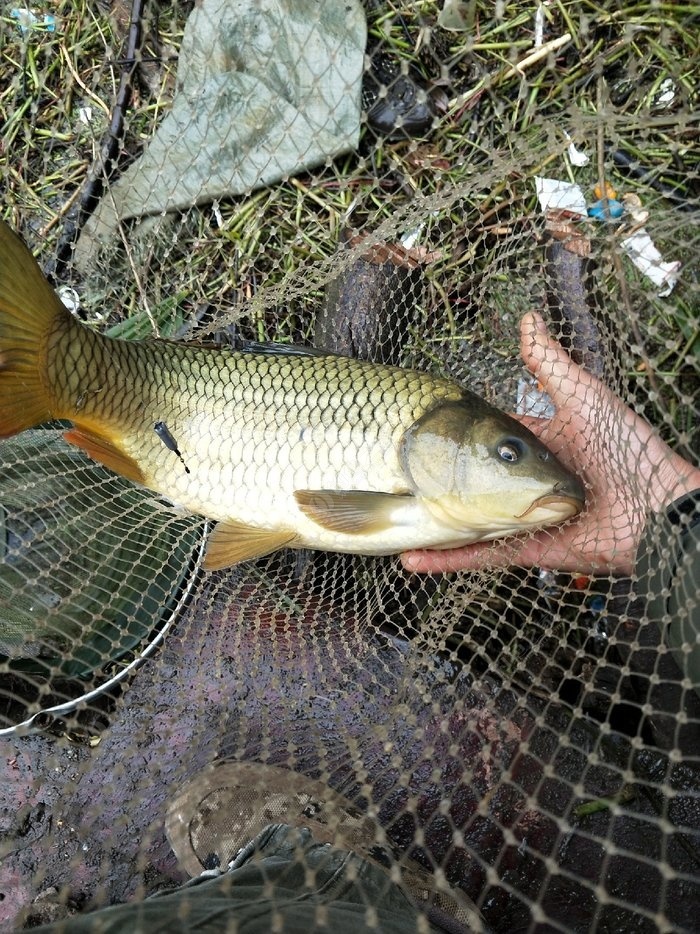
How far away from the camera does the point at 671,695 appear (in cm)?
164

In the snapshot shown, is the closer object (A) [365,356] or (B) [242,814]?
(B) [242,814]

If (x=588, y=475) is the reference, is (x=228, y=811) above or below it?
below

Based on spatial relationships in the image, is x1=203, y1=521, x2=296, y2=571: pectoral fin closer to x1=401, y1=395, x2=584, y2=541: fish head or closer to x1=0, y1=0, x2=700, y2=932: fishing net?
x1=0, y1=0, x2=700, y2=932: fishing net

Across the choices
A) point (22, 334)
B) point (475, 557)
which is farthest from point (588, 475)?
point (22, 334)

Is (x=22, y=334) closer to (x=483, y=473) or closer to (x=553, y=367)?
(x=483, y=473)

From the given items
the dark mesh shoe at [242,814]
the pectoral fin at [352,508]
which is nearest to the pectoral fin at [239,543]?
the pectoral fin at [352,508]

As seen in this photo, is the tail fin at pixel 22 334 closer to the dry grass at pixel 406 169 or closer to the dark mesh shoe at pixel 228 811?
the dry grass at pixel 406 169

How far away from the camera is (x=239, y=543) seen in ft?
5.48

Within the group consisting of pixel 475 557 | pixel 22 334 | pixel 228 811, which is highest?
pixel 22 334

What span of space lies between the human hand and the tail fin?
38.3 inches

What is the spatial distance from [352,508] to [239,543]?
12.6 inches

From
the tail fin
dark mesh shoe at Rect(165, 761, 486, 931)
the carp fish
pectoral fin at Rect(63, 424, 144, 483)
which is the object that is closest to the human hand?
the carp fish

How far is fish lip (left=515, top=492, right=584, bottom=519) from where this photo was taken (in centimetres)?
145

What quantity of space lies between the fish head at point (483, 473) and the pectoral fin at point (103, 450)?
683 millimetres
